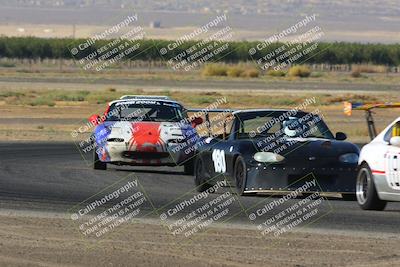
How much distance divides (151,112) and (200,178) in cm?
449

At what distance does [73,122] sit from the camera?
44594 millimetres

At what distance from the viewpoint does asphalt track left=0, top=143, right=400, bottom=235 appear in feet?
51.4

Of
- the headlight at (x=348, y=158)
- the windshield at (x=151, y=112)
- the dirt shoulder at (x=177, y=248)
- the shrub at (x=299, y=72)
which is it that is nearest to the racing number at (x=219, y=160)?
the headlight at (x=348, y=158)

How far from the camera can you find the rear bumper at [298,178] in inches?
695

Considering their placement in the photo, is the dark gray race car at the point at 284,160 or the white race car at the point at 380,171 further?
the dark gray race car at the point at 284,160

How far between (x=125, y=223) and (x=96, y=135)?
8.40 m

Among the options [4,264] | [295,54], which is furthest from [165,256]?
[295,54]

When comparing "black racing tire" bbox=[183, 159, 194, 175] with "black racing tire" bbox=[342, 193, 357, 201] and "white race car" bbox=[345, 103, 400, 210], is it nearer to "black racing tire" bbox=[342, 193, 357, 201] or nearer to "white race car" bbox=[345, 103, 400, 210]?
"black racing tire" bbox=[342, 193, 357, 201]

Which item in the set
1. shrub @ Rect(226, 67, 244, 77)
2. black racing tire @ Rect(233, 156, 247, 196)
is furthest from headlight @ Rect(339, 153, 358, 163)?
shrub @ Rect(226, 67, 244, 77)

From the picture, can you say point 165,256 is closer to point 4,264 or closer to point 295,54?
point 4,264

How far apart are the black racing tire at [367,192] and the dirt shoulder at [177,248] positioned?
2.46m

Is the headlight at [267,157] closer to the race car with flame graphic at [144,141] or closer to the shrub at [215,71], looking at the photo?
the race car with flame graphic at [144,141]

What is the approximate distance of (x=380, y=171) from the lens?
629 inches

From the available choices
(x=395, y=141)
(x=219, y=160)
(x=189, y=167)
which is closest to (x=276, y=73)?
(x=189, y=167)
